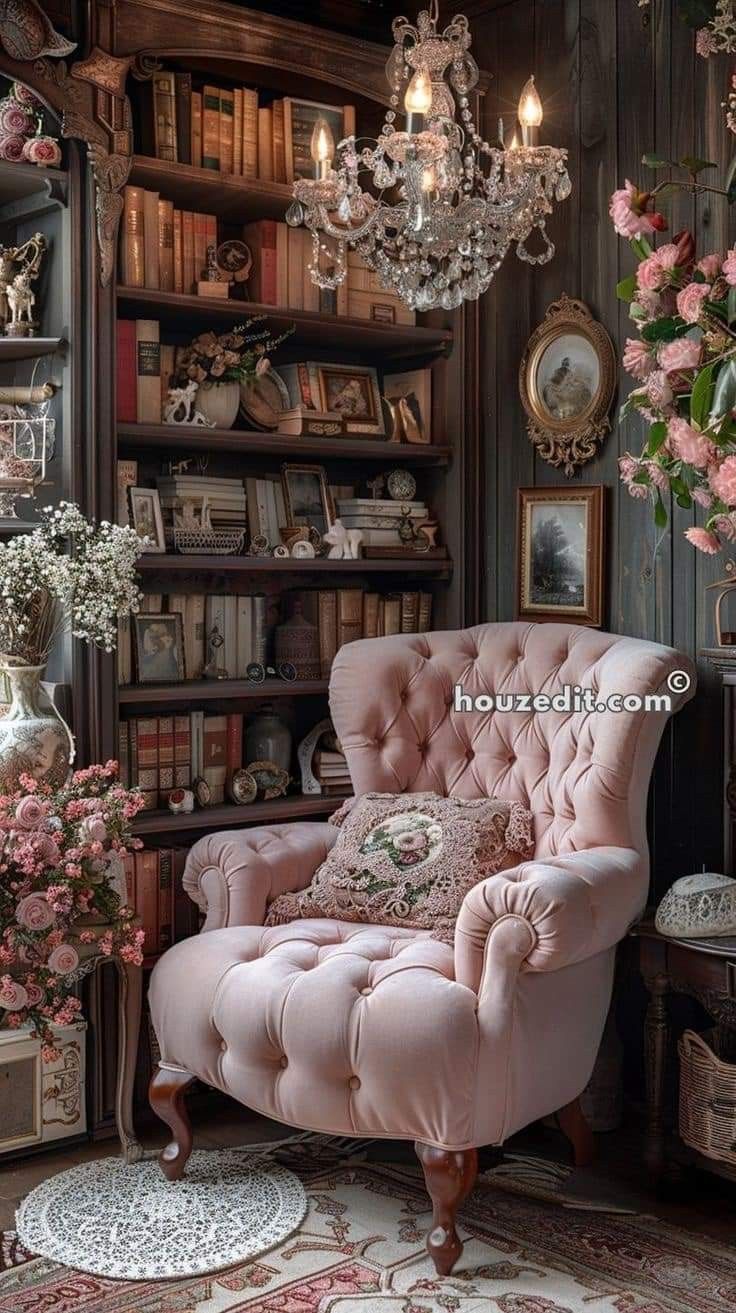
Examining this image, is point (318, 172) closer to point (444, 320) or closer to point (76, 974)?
point (444, 320)

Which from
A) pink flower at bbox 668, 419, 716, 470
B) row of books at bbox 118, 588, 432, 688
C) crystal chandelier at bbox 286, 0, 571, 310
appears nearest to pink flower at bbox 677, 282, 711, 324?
pink flower at bbox 668, 419, 716, 470

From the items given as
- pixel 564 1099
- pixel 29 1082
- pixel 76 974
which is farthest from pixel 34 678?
pixel 564 1099

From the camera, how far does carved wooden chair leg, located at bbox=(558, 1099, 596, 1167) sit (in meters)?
3.21

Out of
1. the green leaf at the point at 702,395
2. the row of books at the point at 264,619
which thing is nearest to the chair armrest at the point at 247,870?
the row of books at the point at 264,619

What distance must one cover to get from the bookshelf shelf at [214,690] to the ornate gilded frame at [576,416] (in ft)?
2.86

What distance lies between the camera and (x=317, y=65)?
362cm

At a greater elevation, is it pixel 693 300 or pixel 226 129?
pixel 226 129

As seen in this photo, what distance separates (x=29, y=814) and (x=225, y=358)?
137 centimetres

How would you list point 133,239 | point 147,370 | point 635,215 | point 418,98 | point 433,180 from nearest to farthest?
point 418,98, point 433,180, point 635,215, point 133,239, point 147,370

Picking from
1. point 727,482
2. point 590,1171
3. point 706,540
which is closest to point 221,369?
point 706,540

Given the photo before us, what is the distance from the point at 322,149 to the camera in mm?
2676

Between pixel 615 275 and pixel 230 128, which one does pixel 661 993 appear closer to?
pixel 615 275

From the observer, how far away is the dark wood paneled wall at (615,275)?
344 cm

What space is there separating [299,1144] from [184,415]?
5.85 feet
